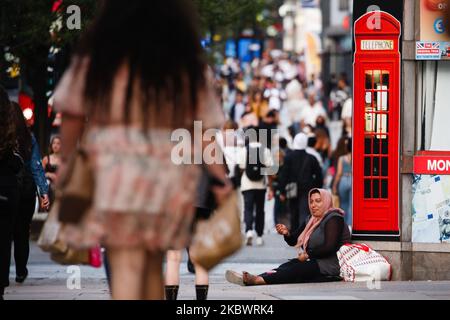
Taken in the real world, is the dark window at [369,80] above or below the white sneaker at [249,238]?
above

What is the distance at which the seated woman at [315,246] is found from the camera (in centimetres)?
1342

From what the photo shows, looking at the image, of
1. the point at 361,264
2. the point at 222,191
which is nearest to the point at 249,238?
the point at 361,264

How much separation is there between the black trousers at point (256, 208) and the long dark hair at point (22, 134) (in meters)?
7.66

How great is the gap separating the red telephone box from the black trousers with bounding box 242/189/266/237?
6.34m

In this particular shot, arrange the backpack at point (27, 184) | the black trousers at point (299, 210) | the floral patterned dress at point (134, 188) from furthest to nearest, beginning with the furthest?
the black trousers at point (299, 210) < the backpack at point (27, 184) < the floral patterned dress at point (134, 188)

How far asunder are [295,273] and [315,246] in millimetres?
338

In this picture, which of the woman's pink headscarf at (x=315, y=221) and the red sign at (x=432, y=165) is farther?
the red sign at (x=432, y=165)

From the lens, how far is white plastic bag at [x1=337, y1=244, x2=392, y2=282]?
13562 millimetres

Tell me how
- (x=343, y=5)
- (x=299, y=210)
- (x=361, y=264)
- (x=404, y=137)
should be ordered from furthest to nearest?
(x=343, y=5), (x=299, y=210), (x=404, y=137), (x=361, y=264)

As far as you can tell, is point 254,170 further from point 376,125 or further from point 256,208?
point 376,125

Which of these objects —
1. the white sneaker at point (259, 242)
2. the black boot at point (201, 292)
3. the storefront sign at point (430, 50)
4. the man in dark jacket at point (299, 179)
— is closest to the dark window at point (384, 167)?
the storefront sign at point (430, 50)

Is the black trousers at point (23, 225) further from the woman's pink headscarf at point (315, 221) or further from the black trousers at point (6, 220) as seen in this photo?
the woman's pink headscarf at point (315, 221)

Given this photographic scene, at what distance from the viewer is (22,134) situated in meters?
12.9
